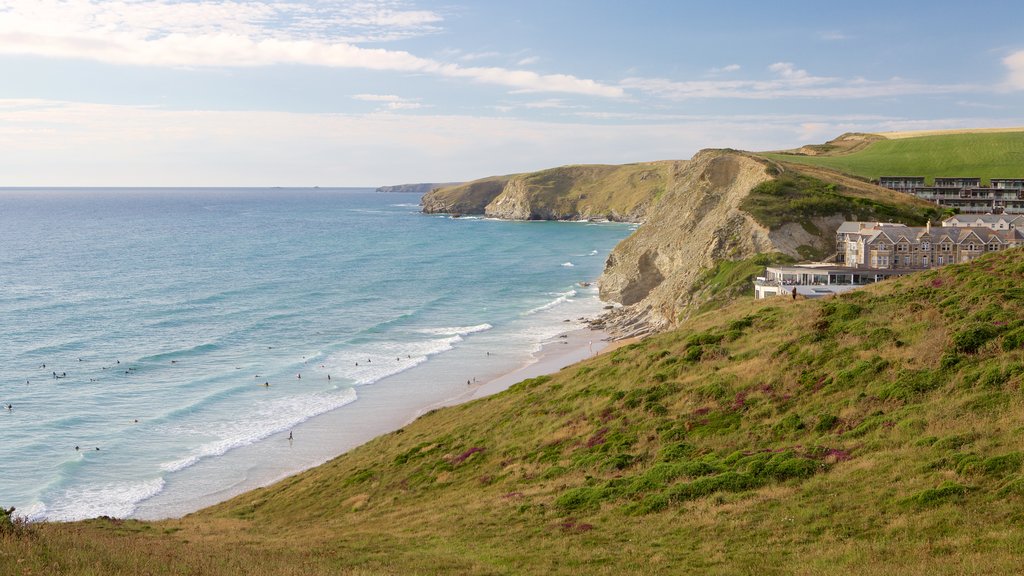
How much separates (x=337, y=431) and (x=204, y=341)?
106ft

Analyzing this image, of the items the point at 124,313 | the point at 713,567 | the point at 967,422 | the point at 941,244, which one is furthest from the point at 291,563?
the point at 124,313

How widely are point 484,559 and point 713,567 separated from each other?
20.6ft

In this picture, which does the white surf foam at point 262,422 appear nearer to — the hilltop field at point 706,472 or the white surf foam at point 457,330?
the hilltop field at point 706,472

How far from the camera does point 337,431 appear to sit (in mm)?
54281

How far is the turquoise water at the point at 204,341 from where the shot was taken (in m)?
49.2

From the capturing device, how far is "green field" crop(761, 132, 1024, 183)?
12544 cm

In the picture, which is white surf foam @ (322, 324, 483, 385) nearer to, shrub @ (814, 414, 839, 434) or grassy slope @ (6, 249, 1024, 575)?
grassy slope @ (6, 249, 1024, 575)

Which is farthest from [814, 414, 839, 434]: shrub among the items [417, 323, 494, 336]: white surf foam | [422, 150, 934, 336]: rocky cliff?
[417, 323, 494, 336]: white surf foam

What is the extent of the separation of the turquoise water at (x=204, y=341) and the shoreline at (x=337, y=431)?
0.78 m

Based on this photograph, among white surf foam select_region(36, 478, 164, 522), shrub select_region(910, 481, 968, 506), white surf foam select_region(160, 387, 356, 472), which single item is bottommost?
white surf foam select_region(36, 478, 164, 522)

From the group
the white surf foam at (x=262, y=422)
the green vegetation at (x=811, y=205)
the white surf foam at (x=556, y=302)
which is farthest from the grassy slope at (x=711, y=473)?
the white surf foam at (x=556, y=302)

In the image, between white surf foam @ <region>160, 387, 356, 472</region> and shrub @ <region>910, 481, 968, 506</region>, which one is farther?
white surf foam @ <region>160, 387, 356, 472</region>

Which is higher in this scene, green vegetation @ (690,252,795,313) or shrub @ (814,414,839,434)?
green vegetation @ (690,252,795,313)

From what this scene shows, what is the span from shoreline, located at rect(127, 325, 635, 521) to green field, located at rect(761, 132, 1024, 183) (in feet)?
239
